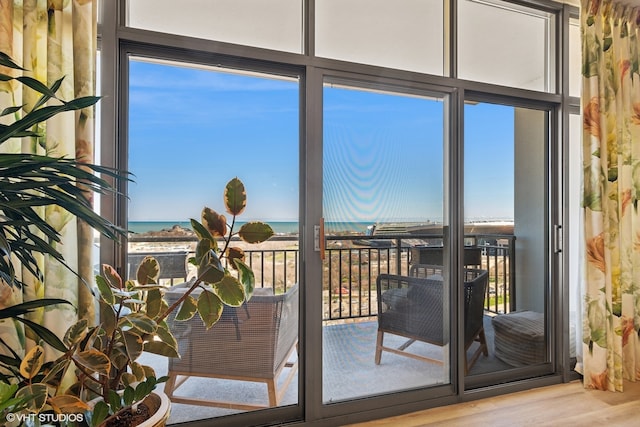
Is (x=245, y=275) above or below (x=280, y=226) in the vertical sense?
below

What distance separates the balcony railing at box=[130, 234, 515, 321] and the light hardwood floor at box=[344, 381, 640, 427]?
2.24 ft

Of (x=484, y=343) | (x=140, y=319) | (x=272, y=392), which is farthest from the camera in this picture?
(x=484, y=343)

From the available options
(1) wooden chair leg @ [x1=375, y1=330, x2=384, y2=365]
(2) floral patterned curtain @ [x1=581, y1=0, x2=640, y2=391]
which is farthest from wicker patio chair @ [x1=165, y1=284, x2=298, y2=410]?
(2) floral patterned curtain @ [x1=581, y1=0, x2=640, y2=391]

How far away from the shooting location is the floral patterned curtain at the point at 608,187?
257cm

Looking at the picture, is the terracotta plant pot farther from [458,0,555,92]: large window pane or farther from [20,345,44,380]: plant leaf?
[458,0,555,92]: large window pane

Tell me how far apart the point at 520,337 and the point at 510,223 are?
0.81 metres

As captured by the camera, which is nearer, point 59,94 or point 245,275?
point 245,275

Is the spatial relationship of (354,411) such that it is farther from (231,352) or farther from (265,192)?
(265,192)

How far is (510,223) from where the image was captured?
265 centimetres

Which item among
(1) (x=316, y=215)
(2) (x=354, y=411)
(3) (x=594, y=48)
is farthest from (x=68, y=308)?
(3) (x=594, y=48)

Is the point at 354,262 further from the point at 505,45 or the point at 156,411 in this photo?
the point at 505,45

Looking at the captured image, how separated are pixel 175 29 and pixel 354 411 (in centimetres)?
228

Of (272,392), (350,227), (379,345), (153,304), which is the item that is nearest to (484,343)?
(379,345)

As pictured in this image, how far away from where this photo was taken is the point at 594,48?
2590 millimetres
